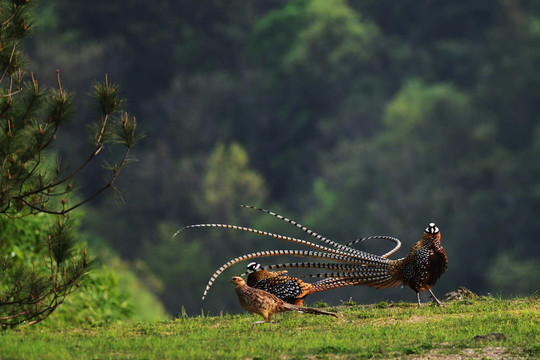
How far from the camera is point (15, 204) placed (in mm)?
12352

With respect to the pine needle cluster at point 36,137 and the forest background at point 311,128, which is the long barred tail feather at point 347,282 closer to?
the pine needle cluster at point 36,137

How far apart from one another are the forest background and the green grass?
3195 centimetres

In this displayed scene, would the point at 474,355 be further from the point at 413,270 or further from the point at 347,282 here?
the point at 347,282

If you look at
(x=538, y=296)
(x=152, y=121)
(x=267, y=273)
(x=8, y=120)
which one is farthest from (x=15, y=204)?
(x=152, y=121)

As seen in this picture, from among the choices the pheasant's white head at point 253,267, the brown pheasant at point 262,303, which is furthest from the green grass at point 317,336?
the pheasant's white head at point 253,267

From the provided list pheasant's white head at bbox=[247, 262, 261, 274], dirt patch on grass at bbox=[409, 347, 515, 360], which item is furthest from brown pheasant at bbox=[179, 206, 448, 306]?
dirt patch on grass at bbox=[409, 347, 515, 360]

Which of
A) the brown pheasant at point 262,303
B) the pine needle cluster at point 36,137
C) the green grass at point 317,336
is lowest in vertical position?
the green grass at point 317,336

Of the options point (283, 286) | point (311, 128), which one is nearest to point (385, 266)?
point (283, 286)

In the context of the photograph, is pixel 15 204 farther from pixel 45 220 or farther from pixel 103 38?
pixel 103 38

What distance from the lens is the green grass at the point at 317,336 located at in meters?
10.3

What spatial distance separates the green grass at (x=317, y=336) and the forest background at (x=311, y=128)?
31952 millimetres

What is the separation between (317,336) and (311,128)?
52.0 m

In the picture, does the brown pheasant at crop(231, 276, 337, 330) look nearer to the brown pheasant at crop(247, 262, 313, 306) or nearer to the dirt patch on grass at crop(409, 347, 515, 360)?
the brown pheasant at crop(247, 262, 313, 306)

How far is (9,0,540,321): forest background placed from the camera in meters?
51.8
